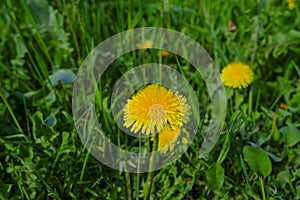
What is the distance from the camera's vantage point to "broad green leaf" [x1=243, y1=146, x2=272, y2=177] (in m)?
1.00

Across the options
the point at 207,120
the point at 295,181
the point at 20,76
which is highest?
the point at 20,76

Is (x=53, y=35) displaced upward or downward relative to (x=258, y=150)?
upward

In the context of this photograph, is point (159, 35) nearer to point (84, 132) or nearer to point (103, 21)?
point (103, 21)

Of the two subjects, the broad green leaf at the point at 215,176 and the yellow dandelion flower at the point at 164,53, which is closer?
the broad green leaf at the point at 215,176

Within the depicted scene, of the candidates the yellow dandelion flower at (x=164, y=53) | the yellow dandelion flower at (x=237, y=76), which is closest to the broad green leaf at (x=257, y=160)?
the yellow dandelion flower at (x=237, y=76)

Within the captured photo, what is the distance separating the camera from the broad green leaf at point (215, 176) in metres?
0.99

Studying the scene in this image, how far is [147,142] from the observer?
100cm

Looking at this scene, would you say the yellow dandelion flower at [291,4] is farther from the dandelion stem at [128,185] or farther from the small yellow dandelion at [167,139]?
the dandelion stem at [128,185]

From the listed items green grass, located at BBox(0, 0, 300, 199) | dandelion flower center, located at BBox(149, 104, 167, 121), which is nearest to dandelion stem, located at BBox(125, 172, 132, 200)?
green grass, located at BBox(0, 0, 300, 199)

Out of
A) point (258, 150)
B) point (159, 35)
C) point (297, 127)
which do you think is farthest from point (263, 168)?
point (159, 35)

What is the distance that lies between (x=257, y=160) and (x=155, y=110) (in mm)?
295

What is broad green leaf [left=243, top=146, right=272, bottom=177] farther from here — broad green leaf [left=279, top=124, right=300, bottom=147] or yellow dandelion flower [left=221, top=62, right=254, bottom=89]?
yellow dandelion flower [left=221, top=62, right=254, bottom=89]

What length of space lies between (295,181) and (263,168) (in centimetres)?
13

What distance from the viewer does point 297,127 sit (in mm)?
1248
